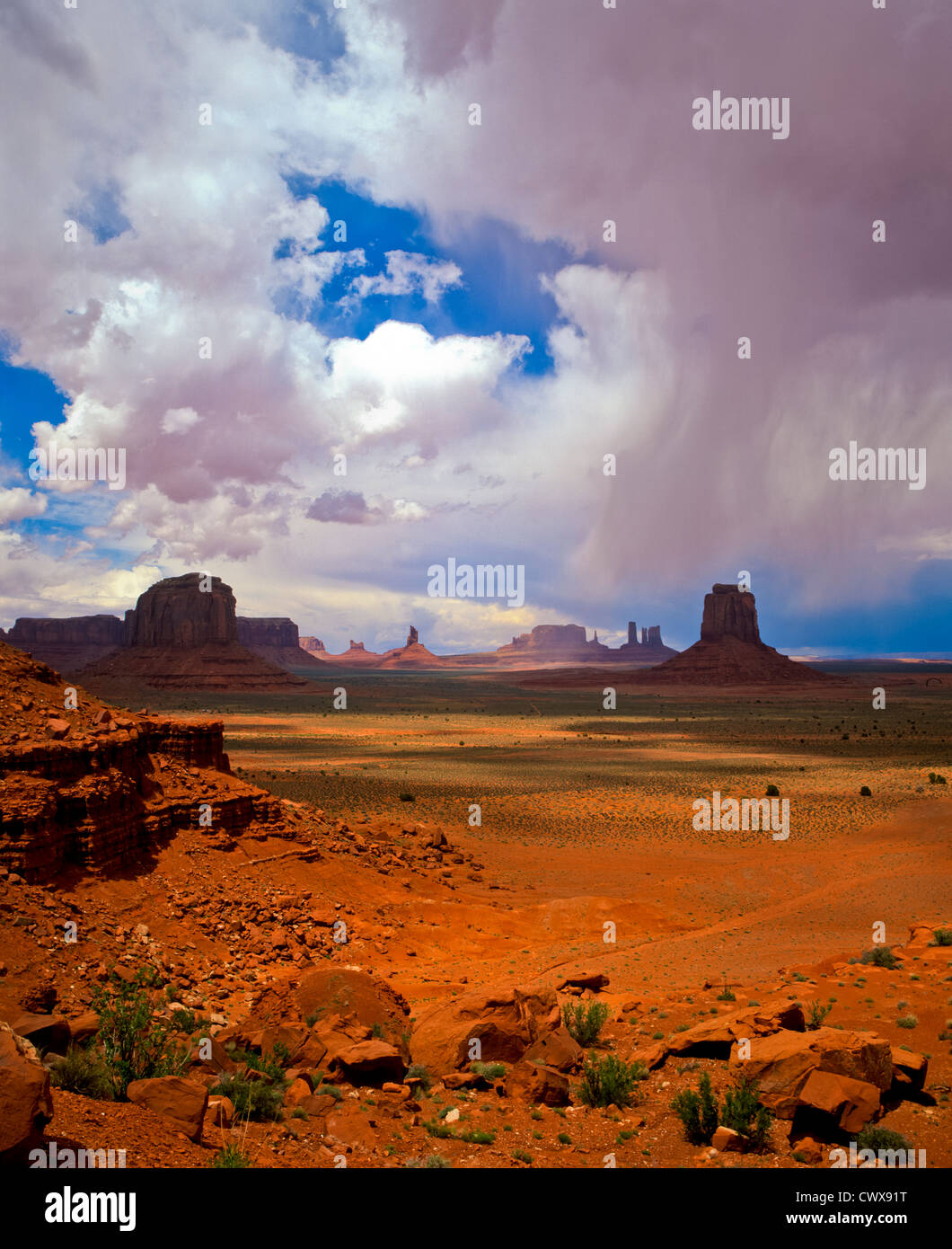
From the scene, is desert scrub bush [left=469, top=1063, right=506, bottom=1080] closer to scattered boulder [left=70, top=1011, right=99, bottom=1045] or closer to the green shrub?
the green shrub

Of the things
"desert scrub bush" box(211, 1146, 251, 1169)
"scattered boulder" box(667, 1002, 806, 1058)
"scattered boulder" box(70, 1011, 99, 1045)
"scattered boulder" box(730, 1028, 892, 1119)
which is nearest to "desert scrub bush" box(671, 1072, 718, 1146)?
"scattered boulder" box(730, 1028, 892, 1119)

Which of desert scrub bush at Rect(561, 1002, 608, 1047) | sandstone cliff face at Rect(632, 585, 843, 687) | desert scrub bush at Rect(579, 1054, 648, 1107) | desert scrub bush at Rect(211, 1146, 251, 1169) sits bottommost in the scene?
desert scrub bush at Rect(561, 1002, 608, 1047)

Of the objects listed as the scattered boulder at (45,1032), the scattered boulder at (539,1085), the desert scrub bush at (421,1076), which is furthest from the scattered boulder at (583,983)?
the scattered boulder at (45,1032)

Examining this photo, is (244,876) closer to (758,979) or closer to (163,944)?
(163,944)

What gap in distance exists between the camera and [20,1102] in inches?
188

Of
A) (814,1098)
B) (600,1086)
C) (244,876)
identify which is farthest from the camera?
(244,876)

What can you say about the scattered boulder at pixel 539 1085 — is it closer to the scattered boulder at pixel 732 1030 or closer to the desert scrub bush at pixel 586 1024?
the desert scrub bush at pixel 586 1024

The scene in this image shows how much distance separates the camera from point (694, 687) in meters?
154

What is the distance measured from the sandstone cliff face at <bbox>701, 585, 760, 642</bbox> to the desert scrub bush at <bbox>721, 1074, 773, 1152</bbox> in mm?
178811

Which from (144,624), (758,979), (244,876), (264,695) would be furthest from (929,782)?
(144,624)

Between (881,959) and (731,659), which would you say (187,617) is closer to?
(731,659)

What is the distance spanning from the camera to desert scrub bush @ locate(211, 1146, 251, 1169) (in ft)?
19.5
